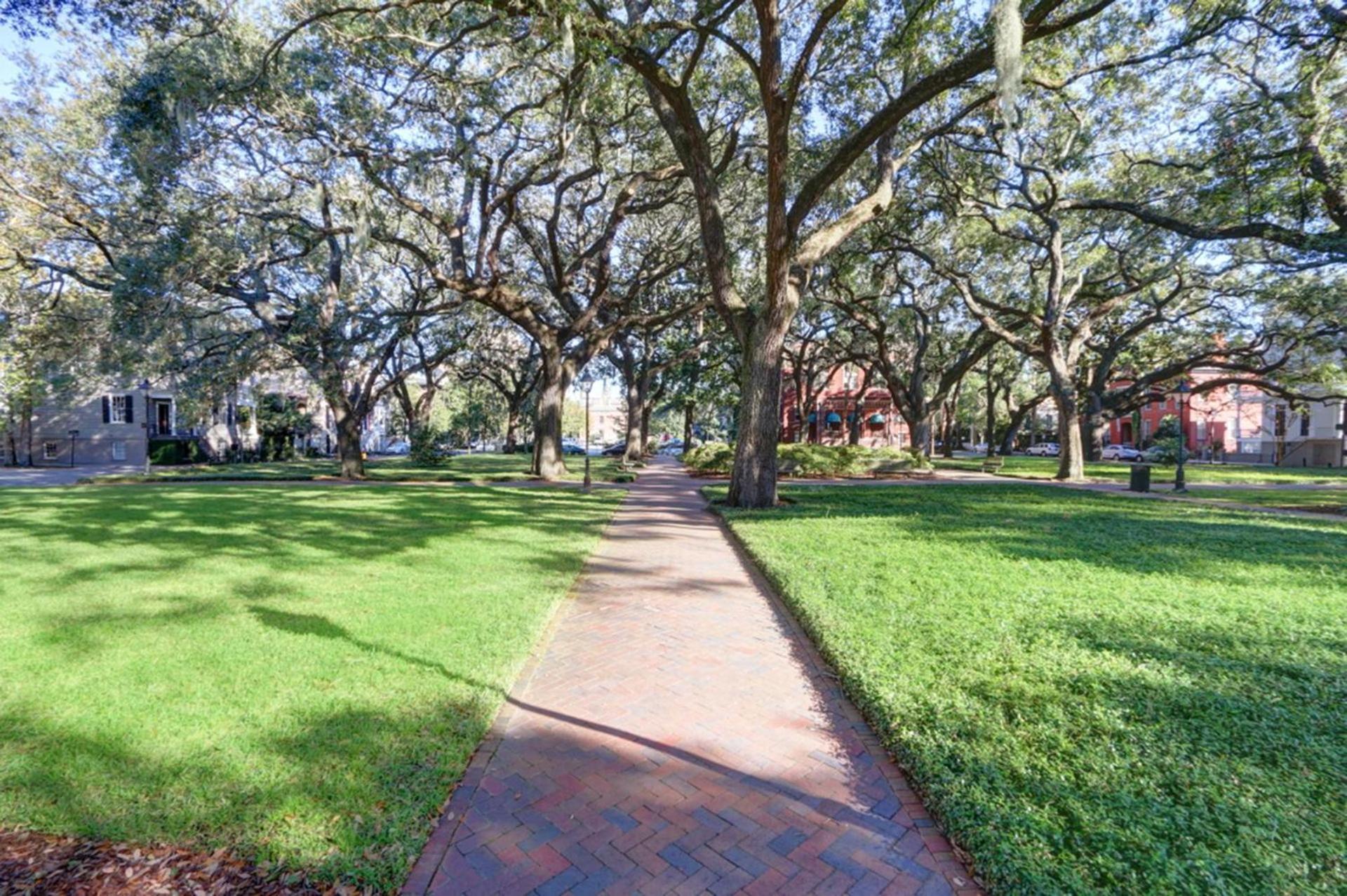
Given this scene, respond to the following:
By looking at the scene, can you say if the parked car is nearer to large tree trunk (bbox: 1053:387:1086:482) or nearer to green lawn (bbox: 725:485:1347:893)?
Answer: large tree trunk (bbox: 1053:387:1086:482)

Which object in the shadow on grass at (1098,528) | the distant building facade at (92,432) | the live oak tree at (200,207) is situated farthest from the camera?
the distant building facade at (92,432)

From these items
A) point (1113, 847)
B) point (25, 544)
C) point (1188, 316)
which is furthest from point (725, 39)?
point (1188, 316)

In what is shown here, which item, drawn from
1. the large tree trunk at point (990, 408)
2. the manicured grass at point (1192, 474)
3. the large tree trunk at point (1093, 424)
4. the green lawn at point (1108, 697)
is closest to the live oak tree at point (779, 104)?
the green lawn at point (1108, 697)

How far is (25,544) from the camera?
775 centimetres

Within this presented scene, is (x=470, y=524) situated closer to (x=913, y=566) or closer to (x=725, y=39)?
(x=913, y=566)

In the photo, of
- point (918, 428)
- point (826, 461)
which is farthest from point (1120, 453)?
point (826, 461)

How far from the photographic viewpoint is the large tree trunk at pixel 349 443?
19812 millimetres

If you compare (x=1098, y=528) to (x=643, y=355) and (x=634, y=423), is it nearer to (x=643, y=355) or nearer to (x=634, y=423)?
(x=634, y=423)

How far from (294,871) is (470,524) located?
784cm

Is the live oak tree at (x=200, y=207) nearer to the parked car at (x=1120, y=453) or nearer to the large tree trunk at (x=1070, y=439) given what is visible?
the large tree trunk at (x=1070, y=439)

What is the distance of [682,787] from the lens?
2861mm

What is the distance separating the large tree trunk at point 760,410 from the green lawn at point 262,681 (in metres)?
4.54

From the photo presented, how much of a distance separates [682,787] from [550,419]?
54.5 ft

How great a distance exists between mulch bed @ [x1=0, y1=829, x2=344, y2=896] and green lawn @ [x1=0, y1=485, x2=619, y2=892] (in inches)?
2.3
